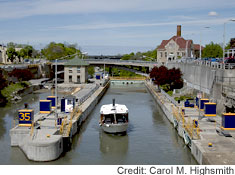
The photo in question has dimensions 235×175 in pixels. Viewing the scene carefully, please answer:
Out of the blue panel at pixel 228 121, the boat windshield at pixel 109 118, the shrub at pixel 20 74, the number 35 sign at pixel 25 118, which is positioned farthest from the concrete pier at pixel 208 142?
the shrub at pixel 20 74

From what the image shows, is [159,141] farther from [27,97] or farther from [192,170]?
[27,97]

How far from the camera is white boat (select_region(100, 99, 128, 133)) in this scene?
112 ft

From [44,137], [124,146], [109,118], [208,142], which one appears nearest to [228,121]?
[208,142]

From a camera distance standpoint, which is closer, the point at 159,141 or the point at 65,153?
the point at 65,153

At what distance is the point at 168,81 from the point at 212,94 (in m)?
23.0

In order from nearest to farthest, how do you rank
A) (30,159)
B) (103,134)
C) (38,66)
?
(30,159), (103,134), (38,66)

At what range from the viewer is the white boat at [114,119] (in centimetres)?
3422

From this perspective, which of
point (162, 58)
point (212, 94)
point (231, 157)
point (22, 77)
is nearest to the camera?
point (231, 157)

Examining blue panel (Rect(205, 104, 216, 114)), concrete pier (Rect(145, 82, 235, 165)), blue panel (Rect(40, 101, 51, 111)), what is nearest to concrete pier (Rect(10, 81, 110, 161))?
blue panel (Rect(40, 101, 51, 111))

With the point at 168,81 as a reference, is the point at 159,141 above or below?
below

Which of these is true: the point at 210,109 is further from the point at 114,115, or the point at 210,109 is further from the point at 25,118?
the point at 25,118

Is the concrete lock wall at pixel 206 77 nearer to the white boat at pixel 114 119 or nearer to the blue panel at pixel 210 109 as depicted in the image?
the blue panel at pixel 210 109

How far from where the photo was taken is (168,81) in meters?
63.9

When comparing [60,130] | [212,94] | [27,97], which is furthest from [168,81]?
[60,130]
